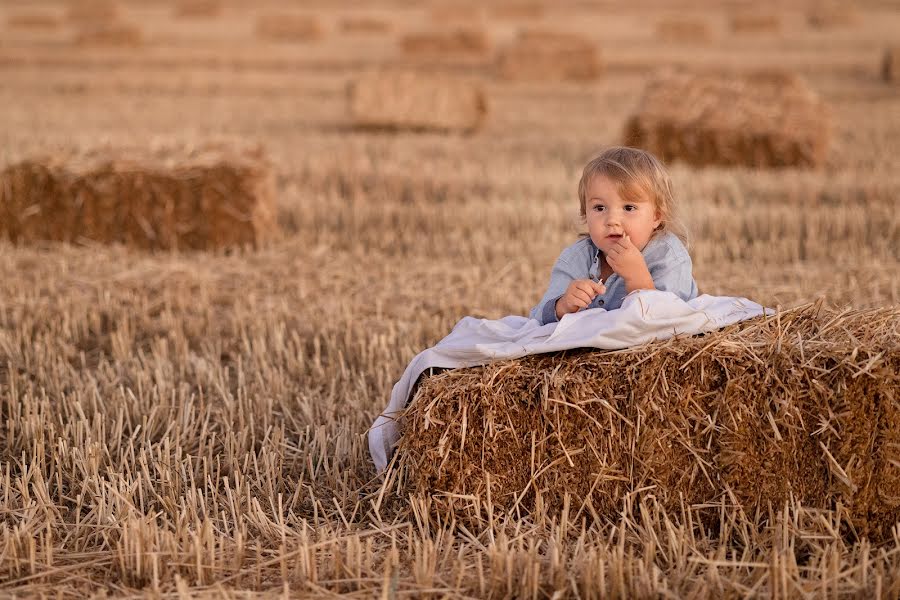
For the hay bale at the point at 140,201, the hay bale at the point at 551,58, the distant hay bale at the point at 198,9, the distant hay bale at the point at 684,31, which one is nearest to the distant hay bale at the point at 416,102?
the hay bale at the point at 140,201

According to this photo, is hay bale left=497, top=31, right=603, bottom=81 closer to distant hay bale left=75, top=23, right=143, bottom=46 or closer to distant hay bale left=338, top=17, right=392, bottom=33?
distant hay bale left=75, top=23, right=143, bottom=46

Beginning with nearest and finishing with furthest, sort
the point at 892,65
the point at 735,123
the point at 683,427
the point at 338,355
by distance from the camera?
the point at 683,427 < the point at 338,355 < the point at 735,123 < the point at 892,65

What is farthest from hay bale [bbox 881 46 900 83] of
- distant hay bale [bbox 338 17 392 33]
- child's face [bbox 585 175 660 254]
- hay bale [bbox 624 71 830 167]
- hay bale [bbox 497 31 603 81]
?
child's face [bbox 585 175 660 254]

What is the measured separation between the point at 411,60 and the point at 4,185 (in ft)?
47.5

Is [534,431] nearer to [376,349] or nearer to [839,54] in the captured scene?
[376,349]

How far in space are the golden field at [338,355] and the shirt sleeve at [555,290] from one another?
0.68m

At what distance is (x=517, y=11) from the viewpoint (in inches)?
1254

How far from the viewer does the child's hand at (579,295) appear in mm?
3480

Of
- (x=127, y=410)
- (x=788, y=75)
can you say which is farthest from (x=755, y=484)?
(x=788, y=75)

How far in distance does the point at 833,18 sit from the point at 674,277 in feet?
86.3

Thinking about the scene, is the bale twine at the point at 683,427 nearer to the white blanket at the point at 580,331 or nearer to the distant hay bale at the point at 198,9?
the white blanket at the point at 580,331

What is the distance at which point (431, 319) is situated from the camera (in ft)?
17.5

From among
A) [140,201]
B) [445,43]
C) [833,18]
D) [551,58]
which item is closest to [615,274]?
[140,201]

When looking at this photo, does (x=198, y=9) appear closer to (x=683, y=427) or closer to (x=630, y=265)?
(x=630, y=265)
